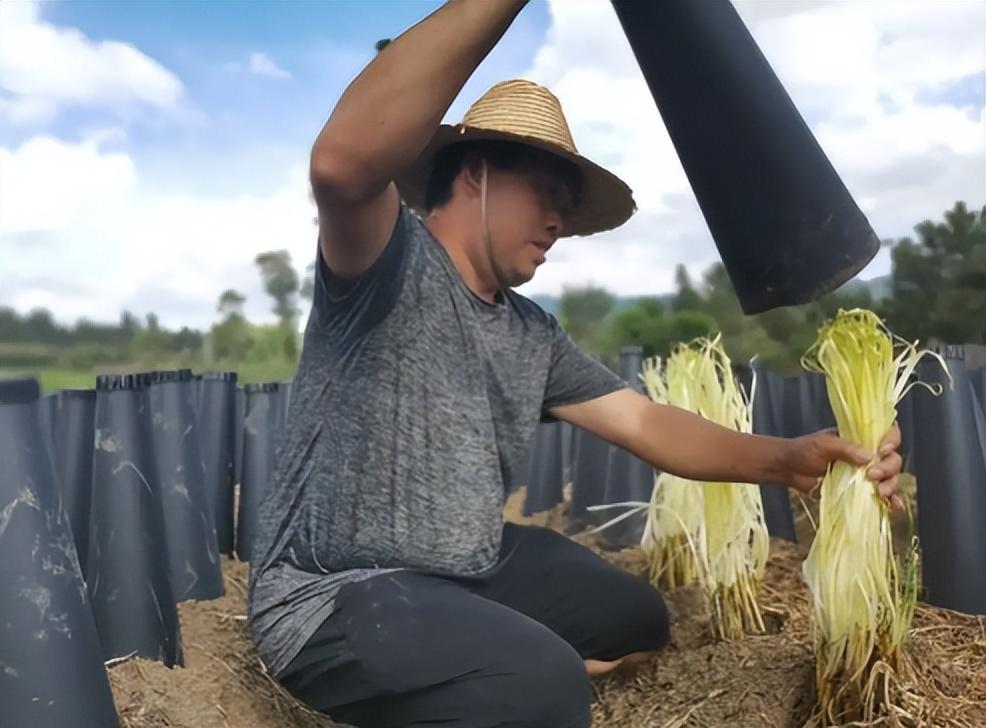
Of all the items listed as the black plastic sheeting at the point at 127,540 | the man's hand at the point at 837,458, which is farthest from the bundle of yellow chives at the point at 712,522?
the black plastic sheeting at the point at 127,540

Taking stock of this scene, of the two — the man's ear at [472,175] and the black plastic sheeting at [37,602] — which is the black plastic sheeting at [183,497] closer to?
the black plastic sheeting at [37,602]

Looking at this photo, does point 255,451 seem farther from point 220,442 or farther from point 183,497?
point 183,497

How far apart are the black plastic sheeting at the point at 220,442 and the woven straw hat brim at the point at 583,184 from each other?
45.9 inches

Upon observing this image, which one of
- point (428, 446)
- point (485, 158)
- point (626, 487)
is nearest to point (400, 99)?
point (485, 158)

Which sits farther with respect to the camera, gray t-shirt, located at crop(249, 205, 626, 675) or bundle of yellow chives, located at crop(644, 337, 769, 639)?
bundle of yellow chives, located at crop(644, 337, 769, 639)

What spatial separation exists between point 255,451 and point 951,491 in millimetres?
1691

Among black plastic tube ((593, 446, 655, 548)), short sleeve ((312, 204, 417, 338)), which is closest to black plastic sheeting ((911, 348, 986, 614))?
black plastic tube ((593, 446, 655, 548))

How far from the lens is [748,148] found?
891mm

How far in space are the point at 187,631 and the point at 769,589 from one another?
1202 mm

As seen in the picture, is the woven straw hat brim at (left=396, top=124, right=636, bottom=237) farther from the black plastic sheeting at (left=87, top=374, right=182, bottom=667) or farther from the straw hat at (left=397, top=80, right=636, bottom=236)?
the black plastic sheeting at (left=87, top=374, right=182, bottom=667)

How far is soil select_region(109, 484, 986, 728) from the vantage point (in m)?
1.21

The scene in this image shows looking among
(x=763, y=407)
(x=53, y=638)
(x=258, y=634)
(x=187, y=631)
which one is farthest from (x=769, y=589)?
(x=53, y=638)

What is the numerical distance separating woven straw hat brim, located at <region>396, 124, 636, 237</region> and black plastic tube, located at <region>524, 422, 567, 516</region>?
1466mm

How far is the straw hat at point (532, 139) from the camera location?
1.26 meters
